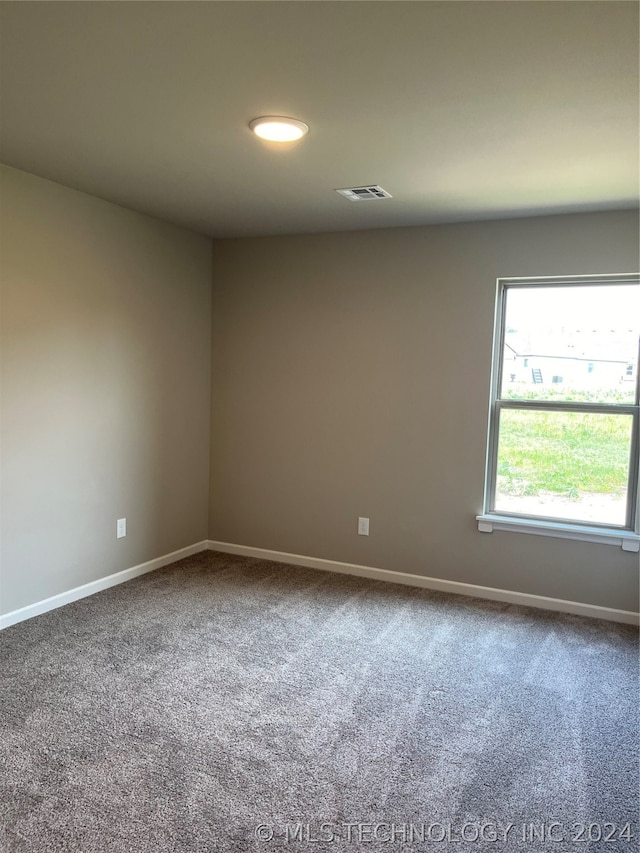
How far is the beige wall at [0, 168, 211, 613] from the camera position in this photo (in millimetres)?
3277

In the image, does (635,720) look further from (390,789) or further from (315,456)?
(315,456)

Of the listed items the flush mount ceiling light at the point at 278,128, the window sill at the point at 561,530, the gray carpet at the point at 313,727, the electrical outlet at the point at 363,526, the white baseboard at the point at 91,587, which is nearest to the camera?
the gray carpet at the point at 313,727

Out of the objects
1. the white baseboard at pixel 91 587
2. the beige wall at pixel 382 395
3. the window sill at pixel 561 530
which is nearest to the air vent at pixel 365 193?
the beige wall at pixel 382 395

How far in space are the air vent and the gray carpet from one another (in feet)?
7.82

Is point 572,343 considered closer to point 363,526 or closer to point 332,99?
point 363,526

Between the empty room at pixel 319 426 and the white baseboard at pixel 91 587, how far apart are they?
0.9 inches

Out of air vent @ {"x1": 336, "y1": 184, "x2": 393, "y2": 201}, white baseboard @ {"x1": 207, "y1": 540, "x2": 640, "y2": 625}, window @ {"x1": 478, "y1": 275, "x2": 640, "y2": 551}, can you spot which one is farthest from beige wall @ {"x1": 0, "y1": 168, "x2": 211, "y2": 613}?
window @ {"x1": 478, "y1": 275, "x2": 640, "y2": 551}

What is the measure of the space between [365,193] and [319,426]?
1.69m

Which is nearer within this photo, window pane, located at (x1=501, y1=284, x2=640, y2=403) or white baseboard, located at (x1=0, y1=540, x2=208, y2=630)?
white baseboard, located at (x1=0, y1=540, x2=208, y2=630)

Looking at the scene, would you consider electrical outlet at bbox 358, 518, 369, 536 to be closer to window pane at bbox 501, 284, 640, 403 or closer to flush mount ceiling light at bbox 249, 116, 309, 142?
window pane at bbox 501, 284, 640, 403

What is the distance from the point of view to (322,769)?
7.22 feet

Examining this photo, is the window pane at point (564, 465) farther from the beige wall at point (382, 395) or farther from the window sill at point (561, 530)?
the beige wall at point (382, 395)

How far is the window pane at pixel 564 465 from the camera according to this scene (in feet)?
12.2

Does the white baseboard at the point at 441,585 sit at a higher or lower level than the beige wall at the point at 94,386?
lower
